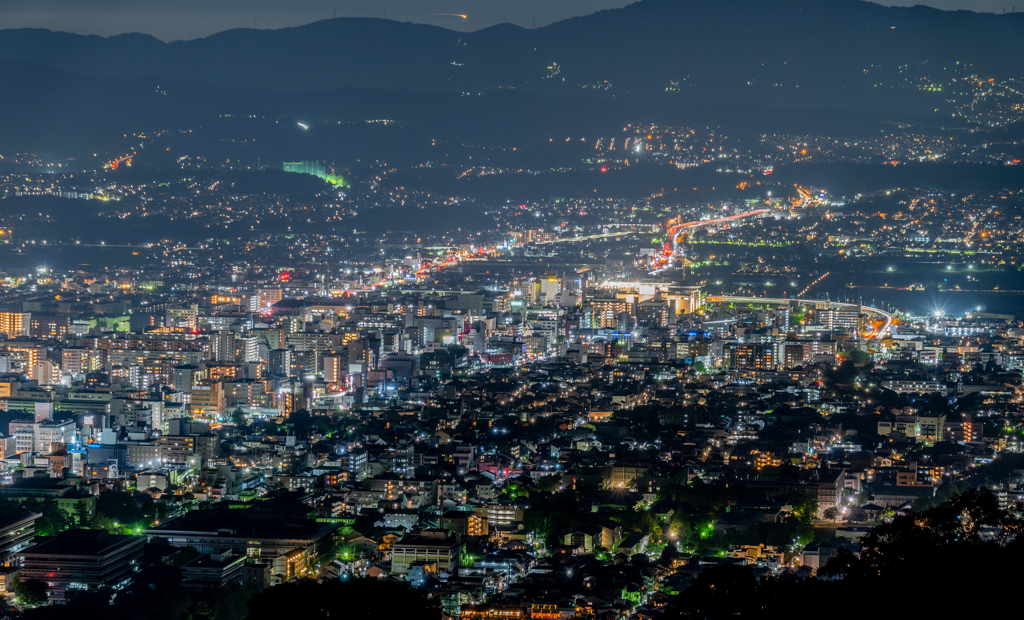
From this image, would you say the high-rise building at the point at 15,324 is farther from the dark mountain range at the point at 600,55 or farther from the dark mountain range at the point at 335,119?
the dark mountain range at the point at 600,55

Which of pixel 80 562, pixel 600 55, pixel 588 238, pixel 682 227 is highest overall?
pixel 600 55

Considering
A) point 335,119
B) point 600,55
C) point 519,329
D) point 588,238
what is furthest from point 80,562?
point 600,55

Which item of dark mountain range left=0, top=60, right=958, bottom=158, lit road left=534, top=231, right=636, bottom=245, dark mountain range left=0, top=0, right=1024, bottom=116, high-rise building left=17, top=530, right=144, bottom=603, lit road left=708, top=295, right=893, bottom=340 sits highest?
dark mountain range left=0, top=0, right=1024, bottom=116

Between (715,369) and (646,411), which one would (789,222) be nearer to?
(715,369)

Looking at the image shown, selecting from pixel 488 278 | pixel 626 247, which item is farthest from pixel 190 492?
pixel 626 247

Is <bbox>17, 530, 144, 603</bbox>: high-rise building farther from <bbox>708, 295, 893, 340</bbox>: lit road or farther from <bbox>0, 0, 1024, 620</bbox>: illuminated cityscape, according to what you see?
<bbox>708, 295, 893, 340</bbox>: lit road

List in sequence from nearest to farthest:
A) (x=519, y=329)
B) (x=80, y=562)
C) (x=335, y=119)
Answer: (x=80, y=562)
(x=519, y=329)
(x=335, y=119)

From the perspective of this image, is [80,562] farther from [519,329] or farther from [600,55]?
[600,55]

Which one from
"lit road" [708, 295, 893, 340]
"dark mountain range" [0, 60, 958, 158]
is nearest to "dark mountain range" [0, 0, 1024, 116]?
"dark mountain range" [0, 60, 958, 158]
